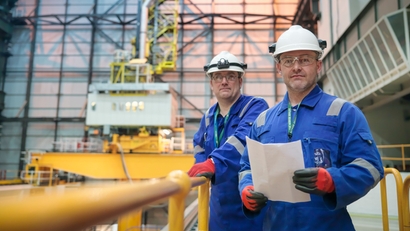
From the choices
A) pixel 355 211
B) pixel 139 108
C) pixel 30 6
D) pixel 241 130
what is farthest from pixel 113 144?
pixel 30 6

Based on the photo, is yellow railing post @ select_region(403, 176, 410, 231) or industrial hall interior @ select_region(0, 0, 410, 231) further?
industrial hall interior @ select_region(0, 0, 410, 231)

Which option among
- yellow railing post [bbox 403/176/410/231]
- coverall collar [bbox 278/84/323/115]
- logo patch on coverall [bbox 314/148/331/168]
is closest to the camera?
logo patch on coverall [bbox 314/148/331/168]

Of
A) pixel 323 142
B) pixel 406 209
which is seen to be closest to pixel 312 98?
pixel 323 142

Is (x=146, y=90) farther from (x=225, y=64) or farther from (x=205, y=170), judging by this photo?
(x=205, y=170)

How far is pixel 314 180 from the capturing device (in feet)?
5.17

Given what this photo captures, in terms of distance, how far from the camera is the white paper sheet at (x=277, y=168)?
1664 millimetres

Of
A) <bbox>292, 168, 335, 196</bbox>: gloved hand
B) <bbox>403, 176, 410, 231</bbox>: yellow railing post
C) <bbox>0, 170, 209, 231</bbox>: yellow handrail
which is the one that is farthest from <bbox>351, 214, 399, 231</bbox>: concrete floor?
<bbox>0, 170, 209, 231</bbox>: yellow handrail

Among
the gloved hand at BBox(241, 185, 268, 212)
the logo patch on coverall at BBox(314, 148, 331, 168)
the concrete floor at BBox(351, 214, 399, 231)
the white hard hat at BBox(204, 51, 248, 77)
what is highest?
the white hard hat at BBox(204, 51, 248, 77)

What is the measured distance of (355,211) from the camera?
5910 millimetres

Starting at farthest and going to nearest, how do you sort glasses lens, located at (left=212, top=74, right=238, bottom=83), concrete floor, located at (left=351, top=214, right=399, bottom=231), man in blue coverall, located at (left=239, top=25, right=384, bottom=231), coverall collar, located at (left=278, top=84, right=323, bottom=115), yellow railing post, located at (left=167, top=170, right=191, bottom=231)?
concrete floor, located at (left=351, top=214, right=399, bottom=231) < glasses lens, located at (left=212, top=74, right=238, bottom=83) < coverall collar, located at (left=278, top=84, right=323, bottom=115) < man in blue coverall, located at (left=239, top=25, right=384, bottom=231) < yellow railing post, located at (left=167, top=170, right=191, bottom=231)

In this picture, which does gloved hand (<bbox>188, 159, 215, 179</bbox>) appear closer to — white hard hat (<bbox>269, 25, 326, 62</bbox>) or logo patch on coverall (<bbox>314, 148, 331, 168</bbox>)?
logo patch on coverall (<bbox>314, 148, 331, 168</bbox>)

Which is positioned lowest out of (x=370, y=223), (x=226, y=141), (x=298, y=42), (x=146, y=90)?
(x=370, y=223)

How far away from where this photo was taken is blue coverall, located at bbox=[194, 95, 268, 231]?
2682mm

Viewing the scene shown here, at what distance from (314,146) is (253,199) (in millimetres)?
489
